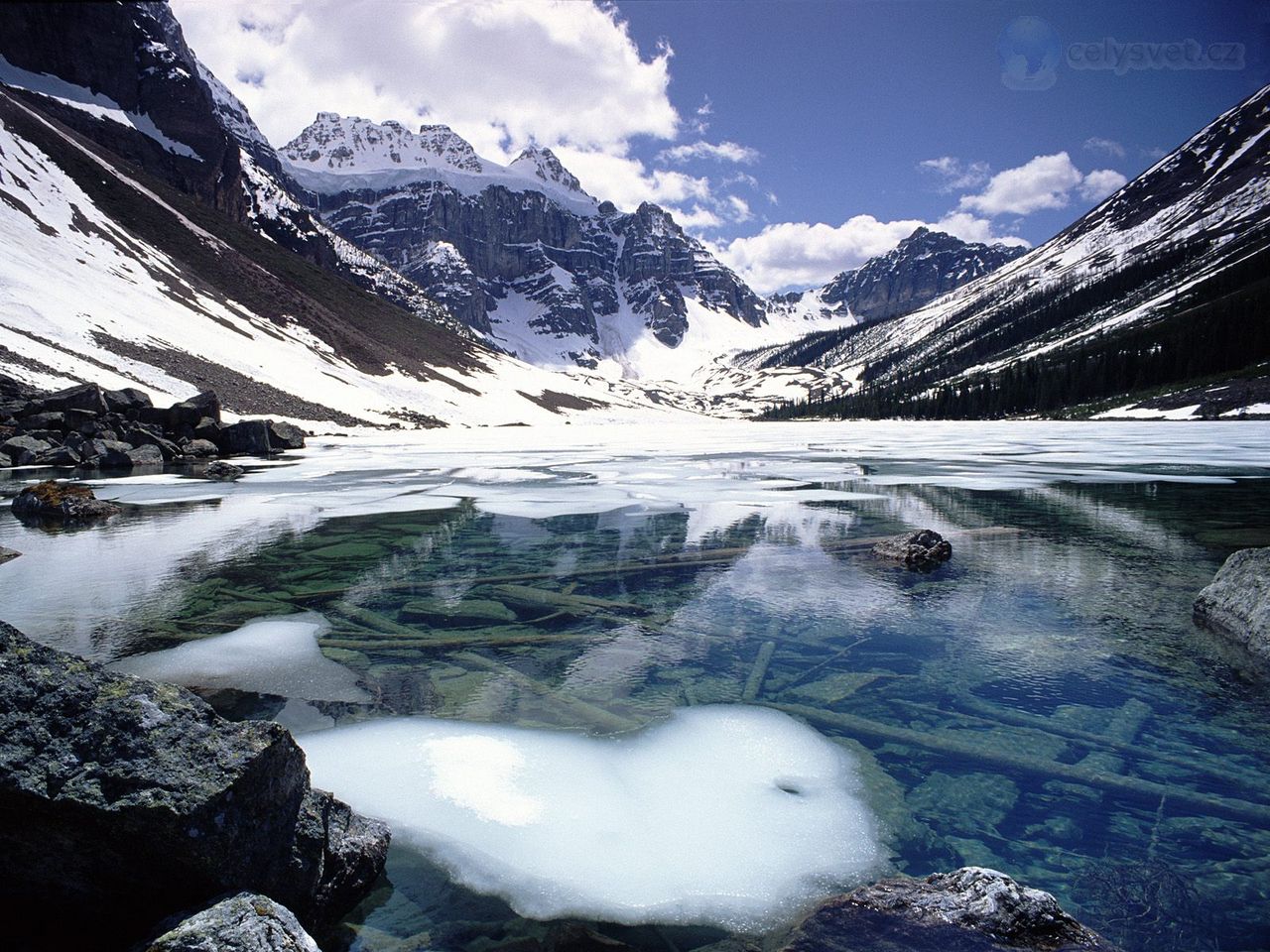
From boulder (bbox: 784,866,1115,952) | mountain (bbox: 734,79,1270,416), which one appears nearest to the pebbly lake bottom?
boulder (bbox: 784,866,1115,952)

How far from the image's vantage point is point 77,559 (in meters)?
10.6

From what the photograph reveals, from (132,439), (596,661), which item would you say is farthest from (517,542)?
(132,439)

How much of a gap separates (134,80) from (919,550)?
161448 millimetres

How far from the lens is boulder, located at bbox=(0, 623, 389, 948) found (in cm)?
272

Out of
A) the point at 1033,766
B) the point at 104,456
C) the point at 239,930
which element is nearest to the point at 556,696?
the point at 239,930

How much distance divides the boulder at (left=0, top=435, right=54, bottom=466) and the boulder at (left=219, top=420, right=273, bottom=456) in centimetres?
756

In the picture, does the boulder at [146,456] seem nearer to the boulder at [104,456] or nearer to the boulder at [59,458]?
the boulder at [104,456]

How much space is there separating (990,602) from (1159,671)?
225 cm

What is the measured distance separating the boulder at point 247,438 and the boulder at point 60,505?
1964cm

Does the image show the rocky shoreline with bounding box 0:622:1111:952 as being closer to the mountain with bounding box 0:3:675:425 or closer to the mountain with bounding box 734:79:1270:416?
the mountain with bounding box 0:3:675:425

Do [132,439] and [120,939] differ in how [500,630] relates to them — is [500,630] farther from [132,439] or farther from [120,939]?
[132,439]

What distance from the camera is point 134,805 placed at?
107 inches

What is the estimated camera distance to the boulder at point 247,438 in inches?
1350

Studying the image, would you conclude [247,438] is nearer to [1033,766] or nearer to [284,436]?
[284,436]
